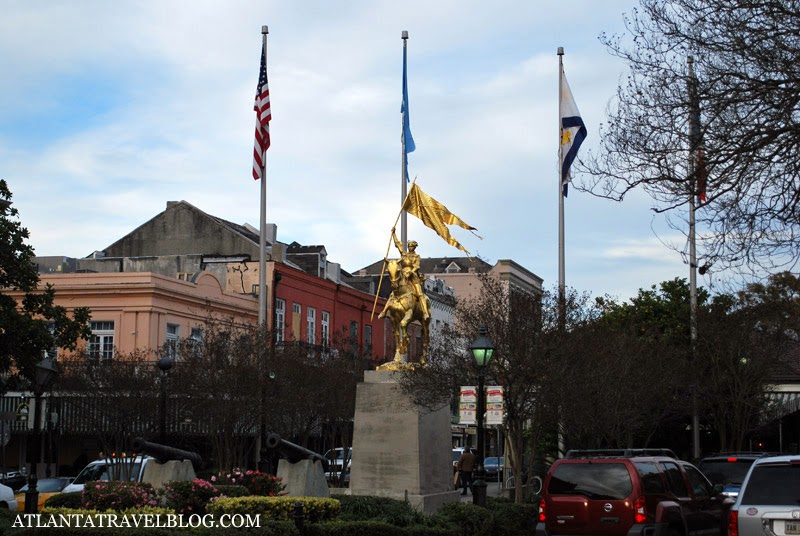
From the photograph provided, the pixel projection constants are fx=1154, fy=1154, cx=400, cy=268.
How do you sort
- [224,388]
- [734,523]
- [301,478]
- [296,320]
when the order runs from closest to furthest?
[734,523] < [301,478] < [224,388] < [296,320]

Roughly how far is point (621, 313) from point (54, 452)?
935 inches

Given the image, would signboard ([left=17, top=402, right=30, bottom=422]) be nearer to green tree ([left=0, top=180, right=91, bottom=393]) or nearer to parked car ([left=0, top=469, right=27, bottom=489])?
parked car ([left=0, top=469, right=27, bottom=489])

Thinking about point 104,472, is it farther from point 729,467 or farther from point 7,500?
point 729,467

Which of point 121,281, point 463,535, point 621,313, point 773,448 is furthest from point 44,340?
point 773,448

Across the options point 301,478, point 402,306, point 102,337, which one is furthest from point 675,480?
Result: point 102,337

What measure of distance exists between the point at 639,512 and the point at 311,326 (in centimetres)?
4107

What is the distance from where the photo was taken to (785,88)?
14711mm

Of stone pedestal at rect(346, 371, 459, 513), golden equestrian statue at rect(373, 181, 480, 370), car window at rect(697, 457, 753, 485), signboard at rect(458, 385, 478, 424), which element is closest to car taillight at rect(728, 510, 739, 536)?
signboard at rect(458, 385, 478, 424)

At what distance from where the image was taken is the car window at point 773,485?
1309 cm

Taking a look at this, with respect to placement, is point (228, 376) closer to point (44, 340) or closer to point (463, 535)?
point (44, 340)

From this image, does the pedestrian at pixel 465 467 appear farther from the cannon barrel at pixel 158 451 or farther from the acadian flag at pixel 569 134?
the cannon barrel at pixel 158 451

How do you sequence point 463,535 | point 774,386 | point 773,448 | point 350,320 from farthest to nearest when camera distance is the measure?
point 350,320
point 773,448
point 774,386
point 463,535

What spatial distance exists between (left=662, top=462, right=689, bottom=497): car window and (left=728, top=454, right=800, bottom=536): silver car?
3.26 m

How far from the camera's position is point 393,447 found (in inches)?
933
